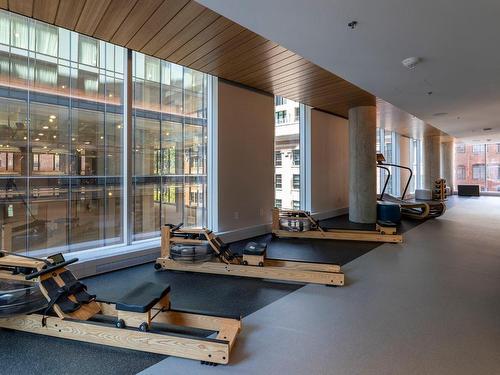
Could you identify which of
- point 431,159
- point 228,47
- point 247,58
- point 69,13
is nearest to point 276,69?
point 247,58

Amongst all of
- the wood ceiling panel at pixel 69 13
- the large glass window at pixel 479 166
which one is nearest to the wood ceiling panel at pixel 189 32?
the wood ceiling panel at pixel 69 13

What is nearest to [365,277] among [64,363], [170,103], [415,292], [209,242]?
[415,292]

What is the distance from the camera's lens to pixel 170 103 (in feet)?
16.6

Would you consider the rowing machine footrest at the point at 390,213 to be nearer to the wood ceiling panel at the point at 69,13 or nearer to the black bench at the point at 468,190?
the wood ceiling panel at the point at 69,13

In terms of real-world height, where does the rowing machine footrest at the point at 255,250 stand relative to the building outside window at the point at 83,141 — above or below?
below

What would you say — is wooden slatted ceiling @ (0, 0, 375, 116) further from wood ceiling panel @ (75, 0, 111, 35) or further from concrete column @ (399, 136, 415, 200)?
concrete column @ (399, 136, 415, 200)

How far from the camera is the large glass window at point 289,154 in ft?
25.3

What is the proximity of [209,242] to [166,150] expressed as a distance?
77.2 inches

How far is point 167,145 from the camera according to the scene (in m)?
5.02

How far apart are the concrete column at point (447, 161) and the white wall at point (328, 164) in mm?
9870

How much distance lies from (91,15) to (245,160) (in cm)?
346

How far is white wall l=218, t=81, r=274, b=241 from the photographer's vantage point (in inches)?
217

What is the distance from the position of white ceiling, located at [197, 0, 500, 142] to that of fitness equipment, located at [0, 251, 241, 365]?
2640 millimetres

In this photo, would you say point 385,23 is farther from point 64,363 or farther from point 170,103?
point 64,363
